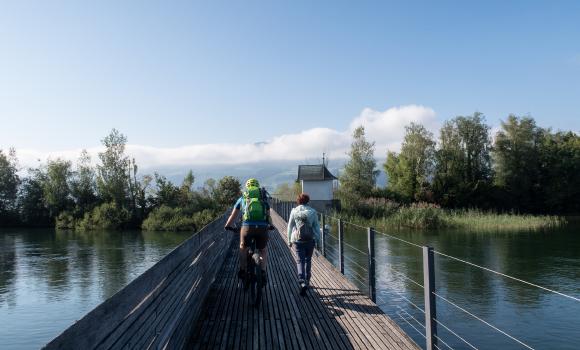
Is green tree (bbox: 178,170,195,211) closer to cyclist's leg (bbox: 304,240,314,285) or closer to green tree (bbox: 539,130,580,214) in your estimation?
green tree (bbox: 539,130,580,214)

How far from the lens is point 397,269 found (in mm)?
19203

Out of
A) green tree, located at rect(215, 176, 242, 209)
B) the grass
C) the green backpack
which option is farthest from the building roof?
the green backpack

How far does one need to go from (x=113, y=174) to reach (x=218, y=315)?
55477mm

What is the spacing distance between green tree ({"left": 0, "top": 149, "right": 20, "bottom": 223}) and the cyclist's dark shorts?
206ft

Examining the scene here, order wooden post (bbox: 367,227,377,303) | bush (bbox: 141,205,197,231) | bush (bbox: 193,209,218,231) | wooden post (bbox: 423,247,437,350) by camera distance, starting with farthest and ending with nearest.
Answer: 1. bush (bbox: 141,205,197,231)
2. bush (bbox: 193,209,218,231)
3. wooden post (bbox: 367,227,377,303)
4. wooden post (bbox: 423,247,437,350)

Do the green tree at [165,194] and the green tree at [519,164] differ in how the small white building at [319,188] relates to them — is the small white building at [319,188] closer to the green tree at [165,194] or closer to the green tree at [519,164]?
the green tree at [165,194]

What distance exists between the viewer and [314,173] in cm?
4875

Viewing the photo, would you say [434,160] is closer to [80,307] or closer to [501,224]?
[501,224]

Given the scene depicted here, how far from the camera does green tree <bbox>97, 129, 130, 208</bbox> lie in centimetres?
5712

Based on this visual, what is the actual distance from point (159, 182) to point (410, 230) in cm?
3176

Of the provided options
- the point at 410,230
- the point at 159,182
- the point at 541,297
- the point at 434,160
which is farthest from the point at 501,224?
the point at 159,182

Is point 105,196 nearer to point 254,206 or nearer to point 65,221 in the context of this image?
point 65,221

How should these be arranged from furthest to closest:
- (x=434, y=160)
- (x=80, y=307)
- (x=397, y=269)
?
(x=434, y=160), (x=397, y=269), (x=80, y=307)

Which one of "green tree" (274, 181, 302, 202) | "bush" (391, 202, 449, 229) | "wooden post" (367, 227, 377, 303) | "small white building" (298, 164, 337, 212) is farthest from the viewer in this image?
"green tree" (274, 181, 302, 202)
